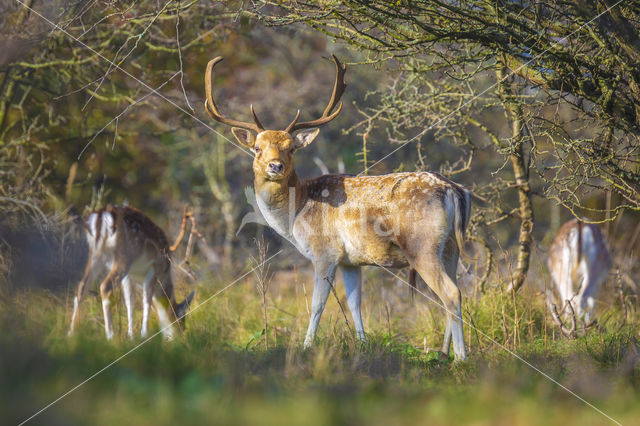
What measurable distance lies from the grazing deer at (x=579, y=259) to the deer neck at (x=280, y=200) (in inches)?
159

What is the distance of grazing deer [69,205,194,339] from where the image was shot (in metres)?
7.09

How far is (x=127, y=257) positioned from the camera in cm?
745

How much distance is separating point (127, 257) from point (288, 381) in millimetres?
4167

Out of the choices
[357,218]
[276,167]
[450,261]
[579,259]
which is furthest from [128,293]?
[579,259]

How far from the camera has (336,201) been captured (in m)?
6.12

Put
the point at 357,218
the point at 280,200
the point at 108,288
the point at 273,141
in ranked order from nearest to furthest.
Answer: the point at 357,218 → the point at 273,141 → the point at 280,200 → the point at 108,288

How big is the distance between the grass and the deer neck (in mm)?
1230

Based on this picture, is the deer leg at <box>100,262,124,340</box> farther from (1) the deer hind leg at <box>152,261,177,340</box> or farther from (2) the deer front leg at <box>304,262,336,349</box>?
(2) the deer front leg at <box>304,262,336,349</box>

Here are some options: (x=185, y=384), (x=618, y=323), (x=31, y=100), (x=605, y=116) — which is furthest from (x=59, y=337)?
(x=31, y=100)

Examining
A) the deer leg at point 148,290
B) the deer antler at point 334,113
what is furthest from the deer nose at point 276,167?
the deer leg at point 148,290

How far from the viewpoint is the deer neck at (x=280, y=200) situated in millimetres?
6195

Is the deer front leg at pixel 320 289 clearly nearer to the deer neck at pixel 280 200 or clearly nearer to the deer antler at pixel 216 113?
the deer neck at pixel 280 200

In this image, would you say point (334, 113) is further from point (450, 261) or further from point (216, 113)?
point (450, 261)

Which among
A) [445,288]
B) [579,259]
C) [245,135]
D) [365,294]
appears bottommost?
[365,294]
